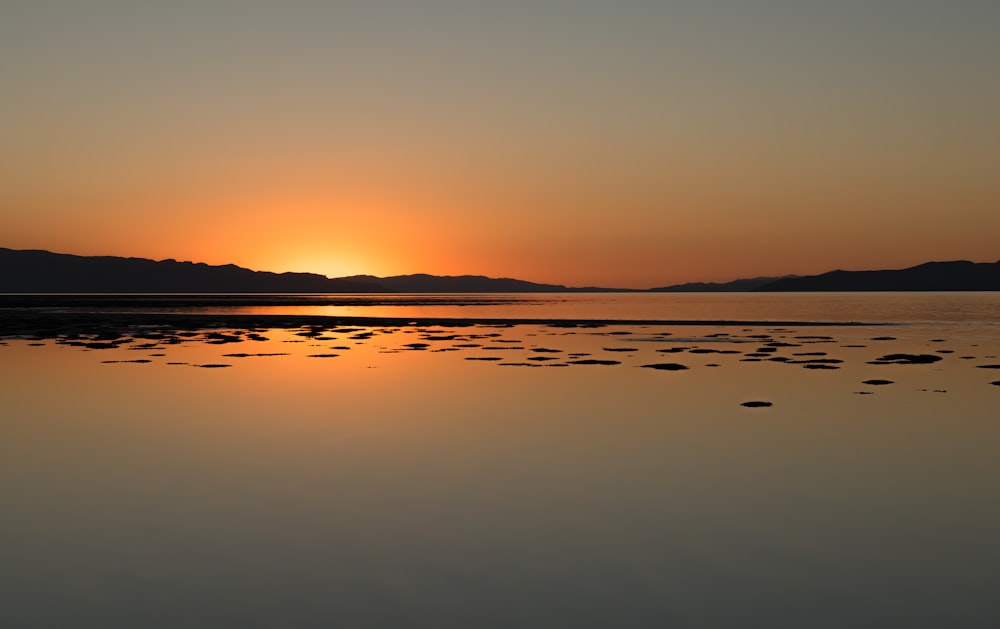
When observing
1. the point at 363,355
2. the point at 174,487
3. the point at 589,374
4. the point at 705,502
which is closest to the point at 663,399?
the point at 589,374

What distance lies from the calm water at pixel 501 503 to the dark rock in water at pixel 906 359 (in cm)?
507

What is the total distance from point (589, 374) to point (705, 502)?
56.2 feet

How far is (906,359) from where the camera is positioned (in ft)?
108

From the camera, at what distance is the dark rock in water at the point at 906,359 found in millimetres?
31828

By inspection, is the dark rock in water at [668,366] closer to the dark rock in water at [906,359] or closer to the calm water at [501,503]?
the calm water at [501,503]

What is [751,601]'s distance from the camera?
306 inches

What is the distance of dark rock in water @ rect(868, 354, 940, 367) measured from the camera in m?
31.8

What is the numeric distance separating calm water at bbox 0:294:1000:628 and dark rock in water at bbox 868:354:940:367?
16.6 ft

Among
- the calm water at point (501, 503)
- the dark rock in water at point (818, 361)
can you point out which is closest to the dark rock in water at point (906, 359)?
the dark rock in water at point (818, 361)

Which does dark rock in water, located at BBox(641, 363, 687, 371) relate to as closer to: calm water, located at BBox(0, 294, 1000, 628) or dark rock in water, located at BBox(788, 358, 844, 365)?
dark rock in water, located at BBox(788, 358, 844, 365)

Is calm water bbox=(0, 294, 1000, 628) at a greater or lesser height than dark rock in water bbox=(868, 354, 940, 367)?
greater

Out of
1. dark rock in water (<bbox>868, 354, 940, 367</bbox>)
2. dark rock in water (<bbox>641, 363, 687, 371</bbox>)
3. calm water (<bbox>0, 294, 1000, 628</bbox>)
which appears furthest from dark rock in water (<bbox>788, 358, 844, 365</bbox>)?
calm water (<bbox>0, 294, 1000, 628</bbox>)

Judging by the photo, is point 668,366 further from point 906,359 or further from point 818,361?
point 906,359

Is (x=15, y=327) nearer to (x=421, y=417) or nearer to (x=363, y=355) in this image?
(x=363, y=355)
